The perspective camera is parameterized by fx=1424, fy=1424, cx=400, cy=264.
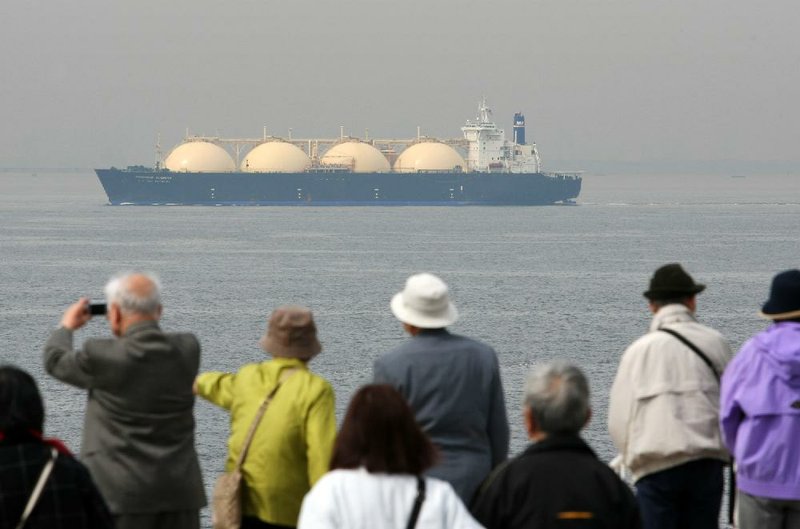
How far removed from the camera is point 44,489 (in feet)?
9.83

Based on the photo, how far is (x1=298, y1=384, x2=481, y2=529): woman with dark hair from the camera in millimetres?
2828

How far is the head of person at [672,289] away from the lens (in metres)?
4.59

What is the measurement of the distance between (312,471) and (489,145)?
322 ft

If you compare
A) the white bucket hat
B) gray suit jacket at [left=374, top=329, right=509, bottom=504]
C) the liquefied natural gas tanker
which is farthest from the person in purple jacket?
the liquefied natural gas tanker

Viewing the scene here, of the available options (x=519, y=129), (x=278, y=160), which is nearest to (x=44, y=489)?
(x=278, y=160)

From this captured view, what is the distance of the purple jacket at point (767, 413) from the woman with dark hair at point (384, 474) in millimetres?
1591

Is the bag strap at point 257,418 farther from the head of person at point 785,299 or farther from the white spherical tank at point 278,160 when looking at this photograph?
the white spherical tank at point 278,160

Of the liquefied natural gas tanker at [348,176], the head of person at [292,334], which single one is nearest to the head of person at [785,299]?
the head of person at [292,334]

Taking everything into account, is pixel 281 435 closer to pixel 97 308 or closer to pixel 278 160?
pixel 97 308

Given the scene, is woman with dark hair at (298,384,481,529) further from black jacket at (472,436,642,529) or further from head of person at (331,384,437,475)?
A: black jacket at (472,436,642,529)

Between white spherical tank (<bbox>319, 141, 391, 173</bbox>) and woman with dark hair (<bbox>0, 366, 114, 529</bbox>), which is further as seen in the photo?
white spherical tank (<bbox>319, 141, 391, 173</bbox>)

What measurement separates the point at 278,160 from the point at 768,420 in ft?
313

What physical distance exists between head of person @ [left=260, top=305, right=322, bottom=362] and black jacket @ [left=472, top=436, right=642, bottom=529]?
3.66 ft

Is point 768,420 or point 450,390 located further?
point 768,420
